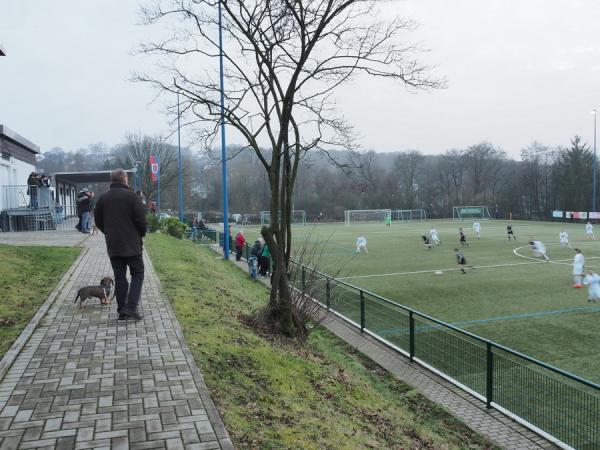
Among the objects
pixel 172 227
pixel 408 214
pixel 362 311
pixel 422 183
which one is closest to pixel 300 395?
pixel 362 311

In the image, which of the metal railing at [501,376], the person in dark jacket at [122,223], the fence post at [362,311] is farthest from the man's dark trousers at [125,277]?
the fence post at [362,311]

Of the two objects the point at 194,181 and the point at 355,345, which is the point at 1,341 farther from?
the point at 194,181

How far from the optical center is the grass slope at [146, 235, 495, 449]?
504cm

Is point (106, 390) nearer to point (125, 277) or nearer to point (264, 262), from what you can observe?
point (125, 277)

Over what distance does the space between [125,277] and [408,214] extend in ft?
264

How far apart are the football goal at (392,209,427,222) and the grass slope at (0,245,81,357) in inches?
2818

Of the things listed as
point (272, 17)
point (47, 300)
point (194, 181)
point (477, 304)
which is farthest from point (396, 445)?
point (194, 181)

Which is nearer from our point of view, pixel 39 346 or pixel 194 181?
pixel 39 346

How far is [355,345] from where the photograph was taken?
36.6ft

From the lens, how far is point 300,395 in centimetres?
614

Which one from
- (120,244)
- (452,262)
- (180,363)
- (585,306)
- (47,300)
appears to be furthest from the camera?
A: (452,262)

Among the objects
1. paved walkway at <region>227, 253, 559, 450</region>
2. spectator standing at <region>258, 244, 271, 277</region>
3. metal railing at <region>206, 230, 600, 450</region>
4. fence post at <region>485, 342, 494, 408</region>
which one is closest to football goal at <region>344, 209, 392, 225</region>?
spectator standing at <region>258, 244, 271, 277</region>

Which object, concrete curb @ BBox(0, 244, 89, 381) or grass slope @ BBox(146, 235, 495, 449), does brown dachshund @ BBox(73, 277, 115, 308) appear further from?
grass slope @ BBox(146, 235, 495, 449)

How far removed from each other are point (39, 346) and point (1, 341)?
0.58 meters
